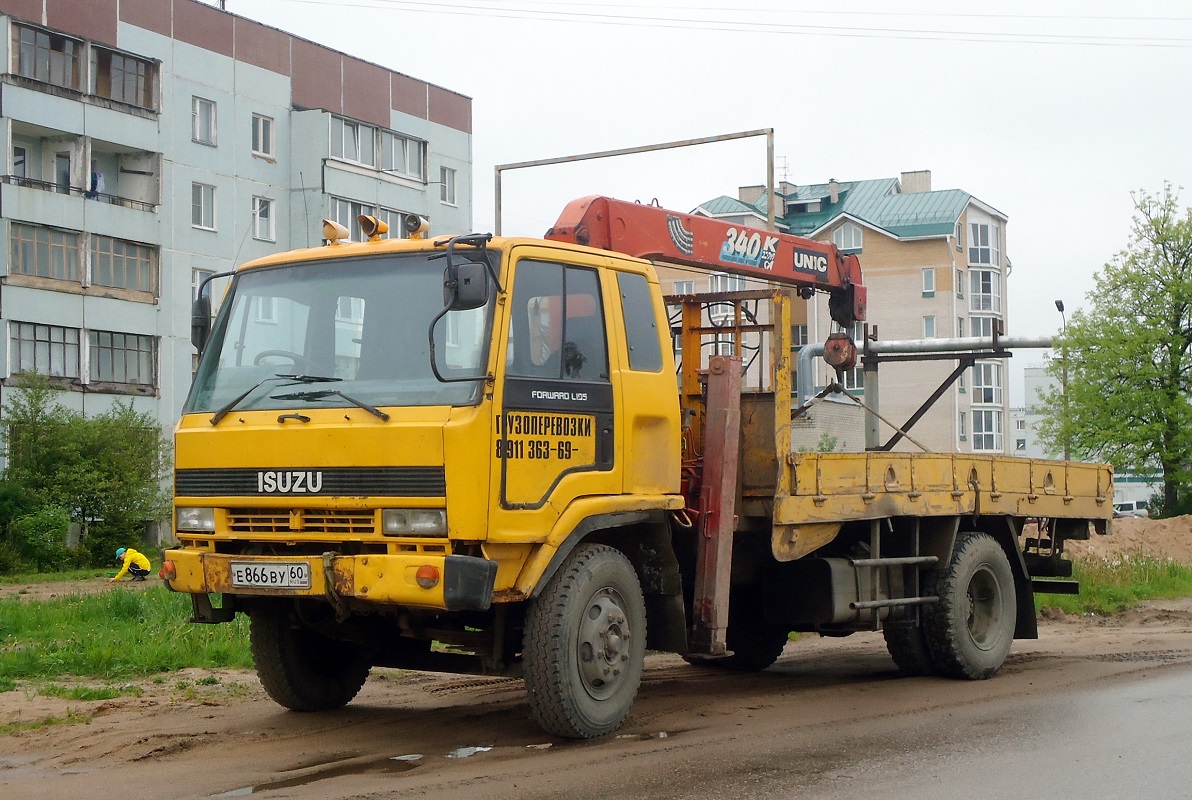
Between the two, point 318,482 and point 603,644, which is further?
point 603,644

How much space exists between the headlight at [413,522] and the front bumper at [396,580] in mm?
116

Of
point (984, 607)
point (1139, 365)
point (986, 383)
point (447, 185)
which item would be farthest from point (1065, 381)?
point (984, 607)

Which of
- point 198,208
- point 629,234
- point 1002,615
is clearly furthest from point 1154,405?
point 629,234

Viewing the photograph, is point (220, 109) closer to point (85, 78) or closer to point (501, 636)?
point (85, 78)

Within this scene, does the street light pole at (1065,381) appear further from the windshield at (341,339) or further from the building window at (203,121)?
the windshield at (341,339)

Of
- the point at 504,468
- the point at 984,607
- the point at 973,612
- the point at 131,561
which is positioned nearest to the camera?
the point at 504,468

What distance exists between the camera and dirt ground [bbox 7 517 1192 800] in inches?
273

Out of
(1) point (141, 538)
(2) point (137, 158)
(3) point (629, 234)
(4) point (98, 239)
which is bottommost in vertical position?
(1) point (141, 538)

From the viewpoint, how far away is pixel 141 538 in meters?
36.7

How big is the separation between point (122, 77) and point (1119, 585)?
29.6m

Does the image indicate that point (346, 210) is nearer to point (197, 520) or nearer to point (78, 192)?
point (78, 192)

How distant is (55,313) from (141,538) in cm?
610

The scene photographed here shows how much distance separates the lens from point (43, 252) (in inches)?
1427

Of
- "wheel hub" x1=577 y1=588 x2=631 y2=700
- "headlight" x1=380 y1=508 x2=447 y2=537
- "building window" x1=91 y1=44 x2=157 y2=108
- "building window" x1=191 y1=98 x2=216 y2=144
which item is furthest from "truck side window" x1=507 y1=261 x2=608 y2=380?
"building window" x1=191 y1=98 x2=216 y2=144
